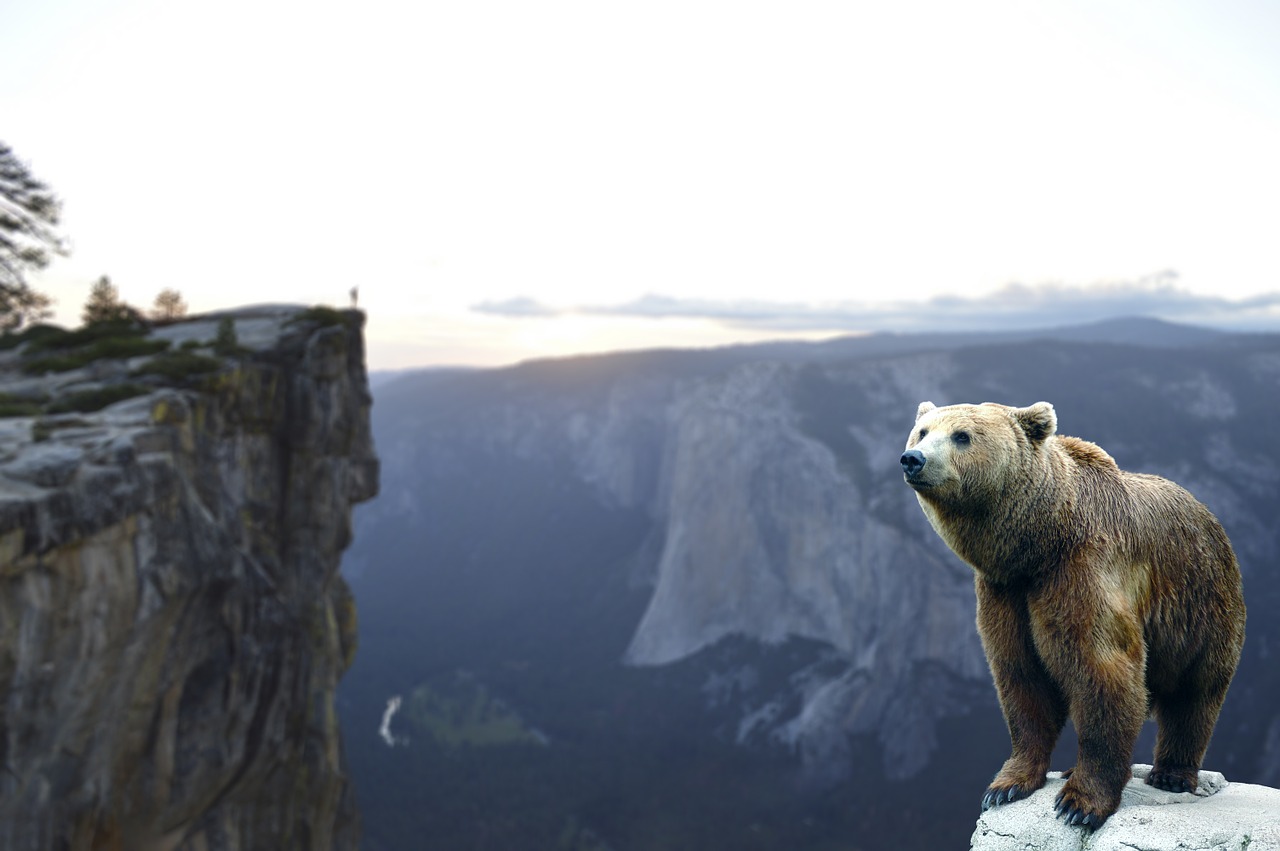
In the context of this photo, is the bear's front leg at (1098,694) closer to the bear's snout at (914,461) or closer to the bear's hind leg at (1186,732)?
the bear's hind leg at (1186,732)

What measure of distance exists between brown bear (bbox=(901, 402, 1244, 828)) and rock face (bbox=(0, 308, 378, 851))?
28.3 m

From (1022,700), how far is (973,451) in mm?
2920

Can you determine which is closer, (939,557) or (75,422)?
(75,422)

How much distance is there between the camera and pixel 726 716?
157m

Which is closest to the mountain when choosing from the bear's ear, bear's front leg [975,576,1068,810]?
bear's front leg [975,576,1068,810]

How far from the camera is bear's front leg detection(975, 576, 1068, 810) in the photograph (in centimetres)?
900

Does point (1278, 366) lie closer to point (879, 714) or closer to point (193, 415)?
point (879, 714)

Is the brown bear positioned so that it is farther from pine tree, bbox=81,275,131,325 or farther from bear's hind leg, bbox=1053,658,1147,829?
pine tree, bbox=81,275,131,325

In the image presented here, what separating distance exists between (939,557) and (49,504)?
13296 cm

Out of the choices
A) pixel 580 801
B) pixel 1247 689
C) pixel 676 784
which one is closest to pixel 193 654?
pixel 580 801

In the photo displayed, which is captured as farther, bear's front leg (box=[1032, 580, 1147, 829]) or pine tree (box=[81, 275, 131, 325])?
pine tree (box=[81, 275, 131, 325])

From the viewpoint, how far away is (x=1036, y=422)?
8.79 metres

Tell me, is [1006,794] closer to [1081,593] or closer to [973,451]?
[1081,593]

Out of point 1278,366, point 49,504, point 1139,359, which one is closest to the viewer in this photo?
point 49,504
